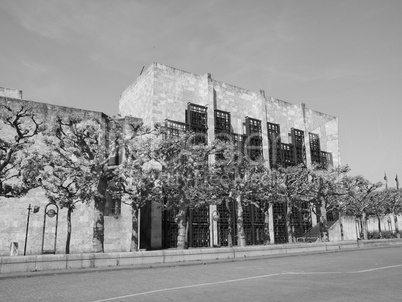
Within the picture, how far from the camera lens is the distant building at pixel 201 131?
27.0 m

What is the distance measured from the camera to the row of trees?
20.3 meters

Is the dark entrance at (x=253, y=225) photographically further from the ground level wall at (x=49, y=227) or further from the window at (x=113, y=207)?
the window at (x=113, y=207)

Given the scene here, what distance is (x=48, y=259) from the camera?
1617 cm

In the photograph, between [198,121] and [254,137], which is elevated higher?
[198,121]

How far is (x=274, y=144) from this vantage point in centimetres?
4581

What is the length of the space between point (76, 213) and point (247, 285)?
2045cm

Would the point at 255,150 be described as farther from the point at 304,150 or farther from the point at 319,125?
the point at 319,125

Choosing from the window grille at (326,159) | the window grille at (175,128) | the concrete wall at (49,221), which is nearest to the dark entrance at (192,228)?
the concrete wall at (49,221)

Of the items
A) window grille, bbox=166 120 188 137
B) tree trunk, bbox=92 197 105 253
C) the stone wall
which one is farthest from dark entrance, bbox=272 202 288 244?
tree trunk, bbox=92 197 105 253

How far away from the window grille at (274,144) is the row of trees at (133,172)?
7.39 m

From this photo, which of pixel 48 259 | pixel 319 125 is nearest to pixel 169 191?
pixel 48 259

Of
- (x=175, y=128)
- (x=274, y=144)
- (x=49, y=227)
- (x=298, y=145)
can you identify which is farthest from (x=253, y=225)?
(x=49, y=227)

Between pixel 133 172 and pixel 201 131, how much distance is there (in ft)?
57.7

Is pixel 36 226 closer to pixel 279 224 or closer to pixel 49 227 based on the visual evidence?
pixel 49 227
